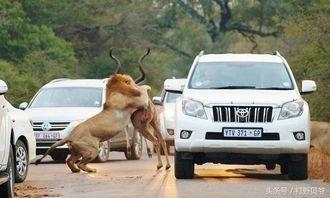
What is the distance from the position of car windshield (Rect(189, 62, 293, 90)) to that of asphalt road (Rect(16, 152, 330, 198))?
1.29 meters

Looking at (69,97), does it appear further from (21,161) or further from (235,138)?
(235,138)

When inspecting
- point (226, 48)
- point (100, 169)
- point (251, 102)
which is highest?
point (251, 102)

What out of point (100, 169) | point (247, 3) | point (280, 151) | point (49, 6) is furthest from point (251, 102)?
point (247, 3)

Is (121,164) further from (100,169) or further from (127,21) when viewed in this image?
(127,21)

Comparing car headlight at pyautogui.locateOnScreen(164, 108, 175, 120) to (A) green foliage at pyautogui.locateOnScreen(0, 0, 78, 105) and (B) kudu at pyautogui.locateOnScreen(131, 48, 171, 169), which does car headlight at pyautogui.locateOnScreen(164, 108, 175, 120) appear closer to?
(B) kudu at pyautogui.locateOnScreen(131, 48, 171, 169)

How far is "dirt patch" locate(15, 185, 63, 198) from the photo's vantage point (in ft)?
44.9

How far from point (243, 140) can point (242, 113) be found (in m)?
0.38

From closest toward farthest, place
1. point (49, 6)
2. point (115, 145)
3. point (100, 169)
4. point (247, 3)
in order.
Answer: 1. point (100, 169)
2. point (115, 145)
3. point (49, 6)
4. point (247, 3)

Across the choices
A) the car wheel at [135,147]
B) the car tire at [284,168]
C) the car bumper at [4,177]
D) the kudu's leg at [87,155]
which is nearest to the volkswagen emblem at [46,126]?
the car wheel at [135,147]

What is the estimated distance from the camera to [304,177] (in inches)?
625

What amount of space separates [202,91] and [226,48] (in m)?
59.3

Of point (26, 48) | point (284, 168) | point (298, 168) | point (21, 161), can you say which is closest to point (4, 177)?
point (21, 161)

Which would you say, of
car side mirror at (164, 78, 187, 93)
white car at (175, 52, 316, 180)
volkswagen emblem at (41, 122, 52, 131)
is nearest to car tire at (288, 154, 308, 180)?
white car at (175, 52, 316, 180)

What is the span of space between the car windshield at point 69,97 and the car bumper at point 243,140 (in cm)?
718
